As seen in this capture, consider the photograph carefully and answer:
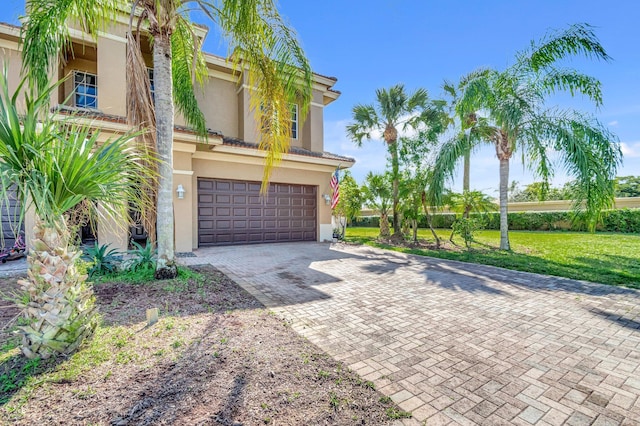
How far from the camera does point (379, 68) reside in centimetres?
1451

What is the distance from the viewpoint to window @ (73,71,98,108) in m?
11.7

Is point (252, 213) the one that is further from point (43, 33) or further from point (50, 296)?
point (50, 296)

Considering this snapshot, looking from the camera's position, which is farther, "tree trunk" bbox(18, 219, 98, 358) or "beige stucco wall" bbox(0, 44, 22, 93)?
"beige stucco wall" bbox(0, 44, 22, 93)

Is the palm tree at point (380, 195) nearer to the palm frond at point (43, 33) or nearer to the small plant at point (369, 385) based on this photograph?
the palm frond at point (43, 33)

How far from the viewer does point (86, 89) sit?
12086 mm

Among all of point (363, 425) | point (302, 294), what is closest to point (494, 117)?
point (302, 294)

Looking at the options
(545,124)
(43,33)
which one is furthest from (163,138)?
(545,124)

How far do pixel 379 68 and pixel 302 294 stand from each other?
12759 millimetres

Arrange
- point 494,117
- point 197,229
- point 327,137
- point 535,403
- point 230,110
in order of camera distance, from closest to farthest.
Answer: point 535,403
point 494,117
point 197,229
point 230,110
point 327,137

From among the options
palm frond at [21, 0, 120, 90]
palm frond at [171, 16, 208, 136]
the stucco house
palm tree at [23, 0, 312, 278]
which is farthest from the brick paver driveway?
palm frond at [21, 0, 120, 90]

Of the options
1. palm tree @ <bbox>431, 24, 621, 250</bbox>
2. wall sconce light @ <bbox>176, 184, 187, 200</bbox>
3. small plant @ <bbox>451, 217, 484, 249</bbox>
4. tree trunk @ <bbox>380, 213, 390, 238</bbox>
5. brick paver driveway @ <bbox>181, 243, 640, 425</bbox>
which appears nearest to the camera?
brick paver driveway @ <bbox>181, 243, 640, 425</bbox>

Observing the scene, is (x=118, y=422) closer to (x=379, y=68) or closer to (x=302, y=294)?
(x=302, y=294)

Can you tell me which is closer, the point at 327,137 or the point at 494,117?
the point at 494,117

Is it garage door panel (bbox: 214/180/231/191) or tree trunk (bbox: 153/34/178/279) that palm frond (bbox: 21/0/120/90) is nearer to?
tree trunk (bbox: 153/34/178/279)
